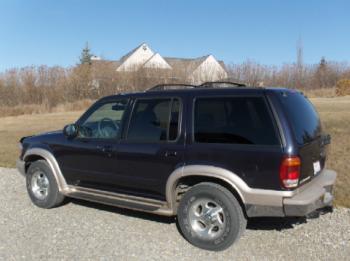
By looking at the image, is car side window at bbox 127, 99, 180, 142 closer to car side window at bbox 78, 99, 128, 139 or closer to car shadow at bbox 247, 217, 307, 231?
car side window at bbox 78, 99, 128, 139

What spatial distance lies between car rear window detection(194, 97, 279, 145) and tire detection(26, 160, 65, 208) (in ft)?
8.55

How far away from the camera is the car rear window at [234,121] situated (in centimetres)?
420

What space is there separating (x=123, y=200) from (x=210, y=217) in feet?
4.08

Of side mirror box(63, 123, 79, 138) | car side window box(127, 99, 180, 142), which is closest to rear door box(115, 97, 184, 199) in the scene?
car side window box(127, 99, 180, 142)

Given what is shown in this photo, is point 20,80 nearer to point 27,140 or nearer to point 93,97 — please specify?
point 93,97

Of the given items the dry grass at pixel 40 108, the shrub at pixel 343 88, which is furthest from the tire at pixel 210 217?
the shrub at pixel 343 88

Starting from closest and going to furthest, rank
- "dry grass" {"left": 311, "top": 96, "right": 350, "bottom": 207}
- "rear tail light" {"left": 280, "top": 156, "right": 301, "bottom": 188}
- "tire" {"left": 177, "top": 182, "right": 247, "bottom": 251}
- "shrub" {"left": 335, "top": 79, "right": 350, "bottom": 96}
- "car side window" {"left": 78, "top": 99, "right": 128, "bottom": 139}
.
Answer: "rear tail light" {"left": 280, "top": 156, "right": 301, "bottom": 188} < "tire" {"left": 177, "top": 182, "right": 247, "bottom": 251} < "car side window" {"left": 78, "top": 99, "right": 128, "bottom": 139} < "dry grass" {"left": 311, "top": 96, "right": 350, "bottom": 207} < "shrub" {"left": 335, "top": 79, "right": 350, "bottom": 96}

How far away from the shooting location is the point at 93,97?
35.3 meters

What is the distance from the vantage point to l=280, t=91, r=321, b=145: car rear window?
4.29 meters

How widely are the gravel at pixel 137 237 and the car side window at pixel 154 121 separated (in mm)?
1190

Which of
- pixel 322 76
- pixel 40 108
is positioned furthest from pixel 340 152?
pixel 322 76

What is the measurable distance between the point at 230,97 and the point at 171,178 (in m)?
1.14

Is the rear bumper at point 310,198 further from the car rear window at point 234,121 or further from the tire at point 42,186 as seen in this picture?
the tire at point 42,186

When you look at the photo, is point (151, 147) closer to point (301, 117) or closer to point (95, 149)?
point (95, 149)
